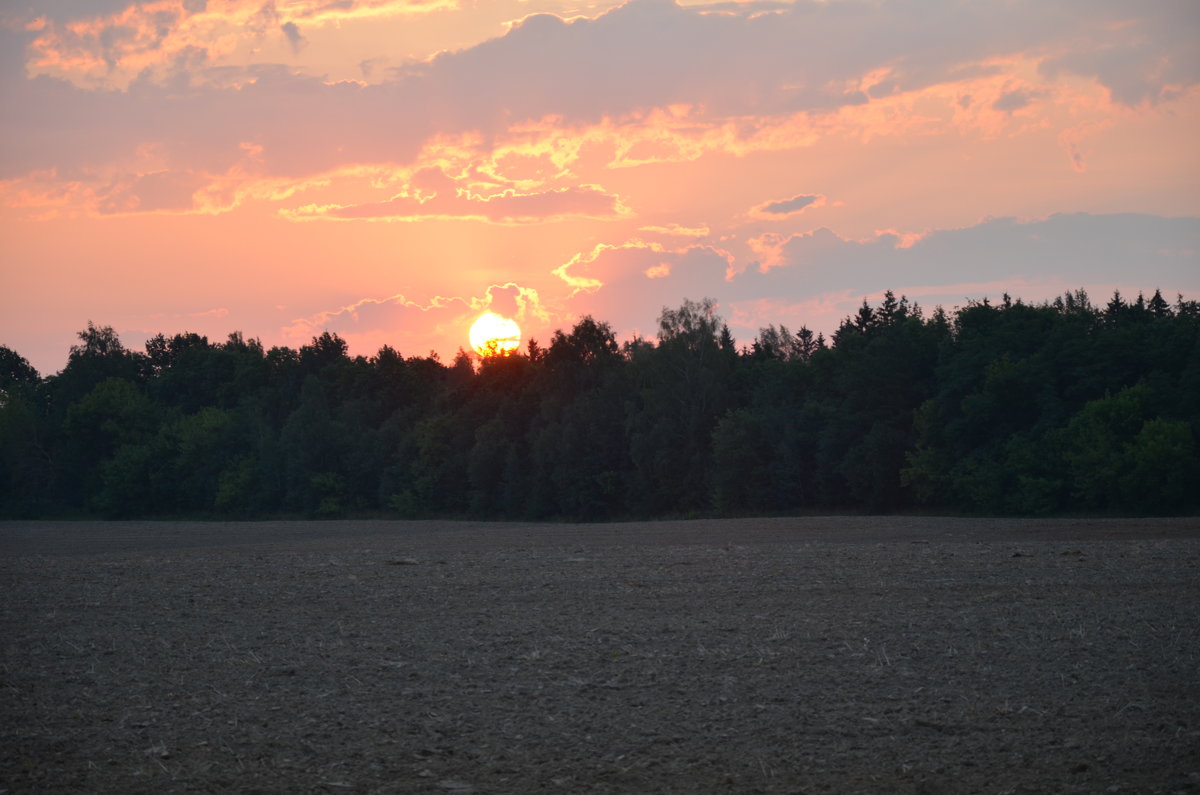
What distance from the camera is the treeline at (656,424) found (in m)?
47.5

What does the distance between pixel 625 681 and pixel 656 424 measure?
190ft

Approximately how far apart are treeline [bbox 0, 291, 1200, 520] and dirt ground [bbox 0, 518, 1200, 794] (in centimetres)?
2613

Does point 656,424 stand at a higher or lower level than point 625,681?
higher

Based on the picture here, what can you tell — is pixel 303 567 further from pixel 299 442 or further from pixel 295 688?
pixel 299 442

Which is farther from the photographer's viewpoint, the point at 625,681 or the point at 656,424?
the point at 656,424

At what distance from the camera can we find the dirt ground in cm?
847

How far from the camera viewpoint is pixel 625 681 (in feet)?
38.3

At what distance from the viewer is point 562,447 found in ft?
240

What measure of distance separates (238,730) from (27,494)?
99.0m

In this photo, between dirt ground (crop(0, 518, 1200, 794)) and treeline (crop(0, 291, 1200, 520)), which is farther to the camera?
treeline (crop(0, 291, 1200, 520))

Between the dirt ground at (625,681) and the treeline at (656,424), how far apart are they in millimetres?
26131

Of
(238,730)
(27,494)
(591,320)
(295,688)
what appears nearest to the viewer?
(238,730)

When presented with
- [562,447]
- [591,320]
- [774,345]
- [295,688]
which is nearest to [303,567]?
[295,688]

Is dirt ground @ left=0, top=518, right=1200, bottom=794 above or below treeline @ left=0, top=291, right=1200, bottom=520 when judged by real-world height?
below
